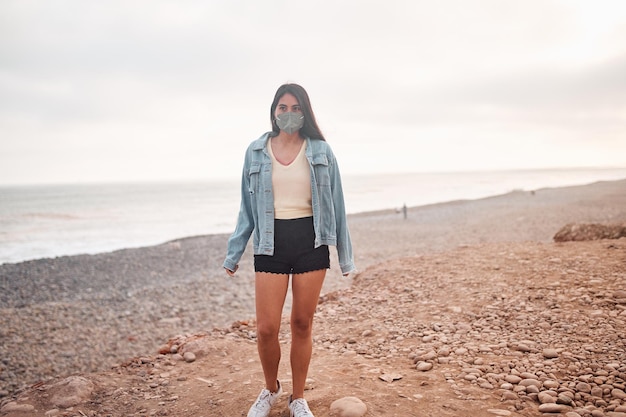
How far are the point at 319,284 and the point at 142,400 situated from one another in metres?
2.48

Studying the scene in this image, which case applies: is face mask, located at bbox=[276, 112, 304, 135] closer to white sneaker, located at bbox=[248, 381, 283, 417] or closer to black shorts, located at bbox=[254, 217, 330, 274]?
black shorts, located at bbox=[254, 217, 330, 274]

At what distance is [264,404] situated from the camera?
3.11 m

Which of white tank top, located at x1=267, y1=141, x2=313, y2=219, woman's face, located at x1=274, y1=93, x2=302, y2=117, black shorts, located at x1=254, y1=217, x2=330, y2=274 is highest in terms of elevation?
woman's face, located at x1=274, y1=93, x2=302, y2=117

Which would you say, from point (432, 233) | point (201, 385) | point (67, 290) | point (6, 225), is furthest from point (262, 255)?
point (6, 225)

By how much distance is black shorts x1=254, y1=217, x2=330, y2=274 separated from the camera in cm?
286

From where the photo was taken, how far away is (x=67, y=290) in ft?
44.6

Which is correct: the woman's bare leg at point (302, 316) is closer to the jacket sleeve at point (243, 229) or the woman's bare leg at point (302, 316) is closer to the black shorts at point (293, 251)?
the black shorts at point (293, 251)

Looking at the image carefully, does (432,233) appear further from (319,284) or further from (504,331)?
(319,284)

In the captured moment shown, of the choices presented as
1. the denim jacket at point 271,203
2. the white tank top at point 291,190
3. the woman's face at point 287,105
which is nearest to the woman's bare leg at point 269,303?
the denim jacket at point 271,203

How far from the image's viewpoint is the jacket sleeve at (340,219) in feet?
9.97

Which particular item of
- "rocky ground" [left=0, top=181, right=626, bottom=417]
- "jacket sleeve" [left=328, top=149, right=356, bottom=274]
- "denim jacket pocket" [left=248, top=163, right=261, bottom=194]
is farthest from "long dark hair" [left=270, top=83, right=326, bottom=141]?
"rocky ground" [left=0, top=181, right=626, bottom=417]

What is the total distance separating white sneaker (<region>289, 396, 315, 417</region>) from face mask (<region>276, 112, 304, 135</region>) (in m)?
2.07

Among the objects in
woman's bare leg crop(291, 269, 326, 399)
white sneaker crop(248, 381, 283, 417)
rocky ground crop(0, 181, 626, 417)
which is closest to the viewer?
woman's bare leg crop(291, 269, 326, 399)

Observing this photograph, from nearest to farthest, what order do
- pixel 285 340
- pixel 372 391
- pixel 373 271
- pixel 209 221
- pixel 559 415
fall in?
pixel 559 415
pixel 372 391
pixel 285 340
pixel 373 271
pixel 209 221
